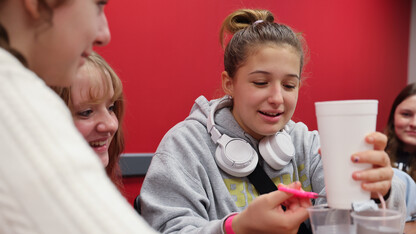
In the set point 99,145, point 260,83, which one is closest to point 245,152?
point 260,83

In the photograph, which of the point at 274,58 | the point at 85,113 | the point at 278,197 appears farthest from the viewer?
the point at 274,58

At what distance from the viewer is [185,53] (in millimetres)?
2424

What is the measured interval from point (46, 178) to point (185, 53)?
6.69ft

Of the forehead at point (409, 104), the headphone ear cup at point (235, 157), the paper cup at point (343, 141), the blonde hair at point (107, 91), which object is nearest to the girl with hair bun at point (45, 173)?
the paper cup at point (343, 141)

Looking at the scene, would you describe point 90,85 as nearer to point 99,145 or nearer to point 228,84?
point 99,145

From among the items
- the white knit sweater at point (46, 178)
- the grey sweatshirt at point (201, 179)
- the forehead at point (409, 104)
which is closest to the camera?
the white knit sweater at point (46, 178)

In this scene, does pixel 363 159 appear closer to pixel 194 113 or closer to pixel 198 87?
pixel 194 113

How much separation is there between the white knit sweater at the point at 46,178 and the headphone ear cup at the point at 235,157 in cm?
90

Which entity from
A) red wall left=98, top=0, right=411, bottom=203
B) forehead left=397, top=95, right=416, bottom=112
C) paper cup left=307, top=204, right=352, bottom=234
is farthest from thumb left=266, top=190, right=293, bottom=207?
forehead left=397, top=95, right=416, bottom=112

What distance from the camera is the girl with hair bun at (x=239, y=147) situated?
1270 mm

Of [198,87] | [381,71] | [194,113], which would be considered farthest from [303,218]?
[381,71]

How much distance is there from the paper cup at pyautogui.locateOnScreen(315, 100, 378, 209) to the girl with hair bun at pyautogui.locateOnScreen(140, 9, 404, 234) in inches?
13.4

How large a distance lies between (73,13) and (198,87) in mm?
1868

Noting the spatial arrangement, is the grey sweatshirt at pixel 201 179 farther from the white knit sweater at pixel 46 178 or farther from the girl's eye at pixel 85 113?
the white knit sweater at pixel 46 178
